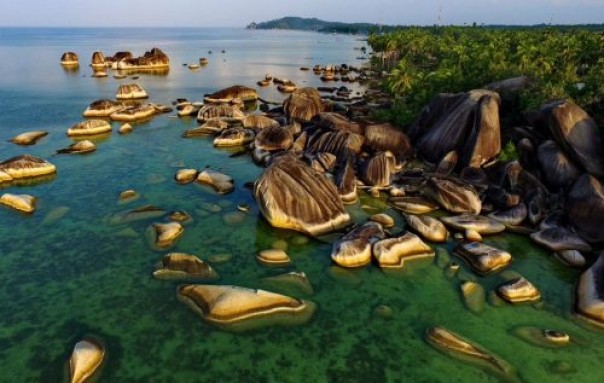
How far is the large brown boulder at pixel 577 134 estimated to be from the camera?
26047 millimetres

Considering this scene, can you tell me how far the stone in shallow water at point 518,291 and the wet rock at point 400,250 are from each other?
371cm

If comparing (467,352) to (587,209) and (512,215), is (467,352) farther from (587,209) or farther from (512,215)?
(587,209)

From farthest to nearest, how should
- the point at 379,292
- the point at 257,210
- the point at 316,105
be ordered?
the point at 316,105, the point at 257,210, the point at 379,292

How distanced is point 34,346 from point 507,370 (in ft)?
52.5

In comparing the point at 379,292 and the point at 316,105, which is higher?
the point at 316,105

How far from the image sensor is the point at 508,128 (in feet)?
107

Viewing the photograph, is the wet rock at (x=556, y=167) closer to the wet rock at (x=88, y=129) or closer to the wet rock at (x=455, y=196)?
the wet rock at (x=455, y=196)

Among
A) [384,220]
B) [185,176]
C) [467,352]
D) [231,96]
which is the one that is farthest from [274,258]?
[231,96]

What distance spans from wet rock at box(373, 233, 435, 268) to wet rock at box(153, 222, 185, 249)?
10.0m

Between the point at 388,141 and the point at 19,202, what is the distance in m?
24.7

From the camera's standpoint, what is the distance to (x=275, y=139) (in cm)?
3541

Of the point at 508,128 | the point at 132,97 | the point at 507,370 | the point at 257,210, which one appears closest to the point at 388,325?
the point at 507,370

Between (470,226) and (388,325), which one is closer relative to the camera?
(388,325)

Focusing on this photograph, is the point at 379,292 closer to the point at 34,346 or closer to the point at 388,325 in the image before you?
the point at 388,325
